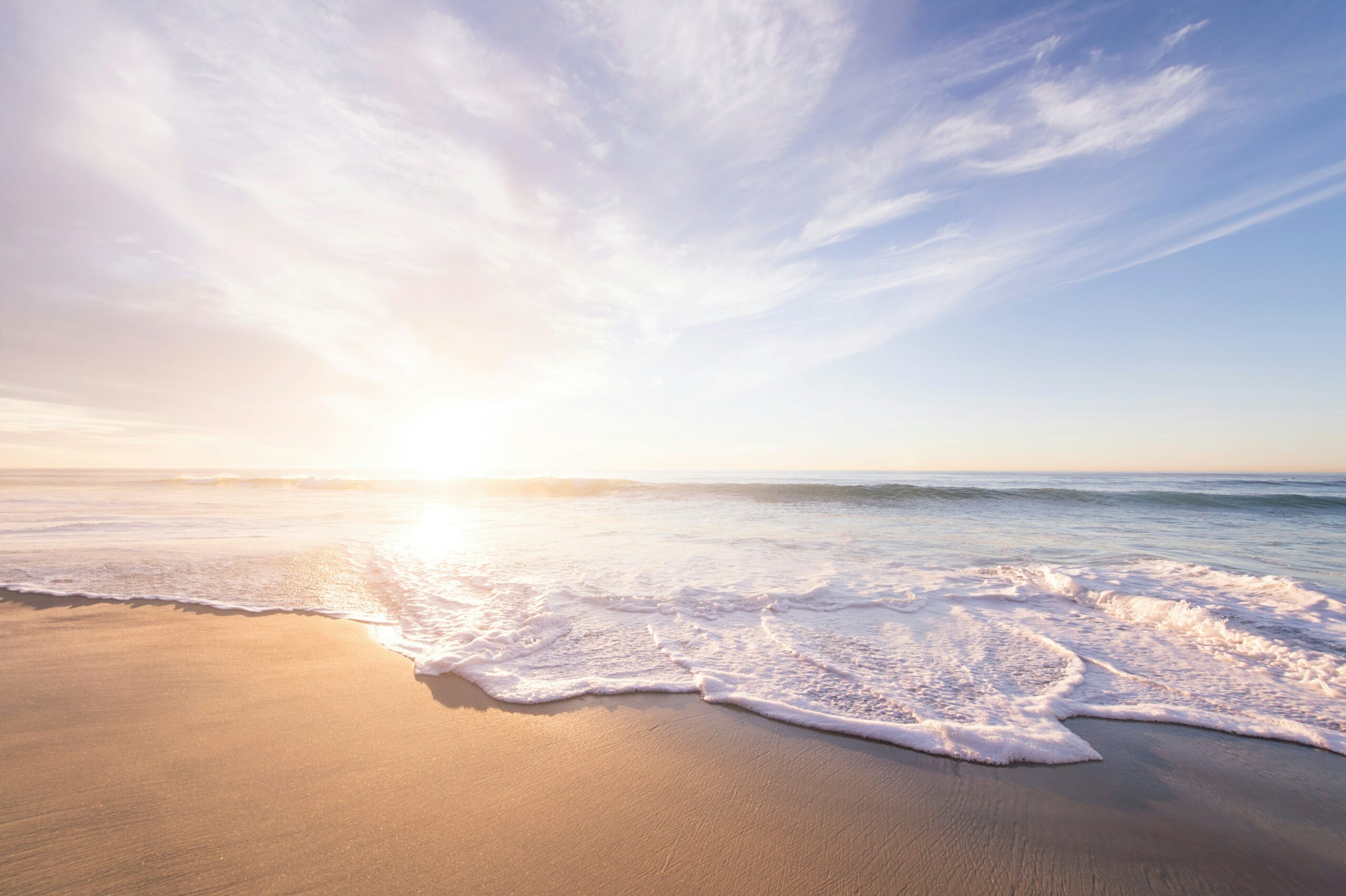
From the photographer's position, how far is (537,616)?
498 cm

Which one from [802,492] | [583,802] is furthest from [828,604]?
[802,492]

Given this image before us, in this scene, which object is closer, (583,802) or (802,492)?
(583,802)

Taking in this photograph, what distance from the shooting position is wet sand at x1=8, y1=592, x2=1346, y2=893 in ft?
6.55

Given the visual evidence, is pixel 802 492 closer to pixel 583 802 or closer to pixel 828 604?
pixel 828 604

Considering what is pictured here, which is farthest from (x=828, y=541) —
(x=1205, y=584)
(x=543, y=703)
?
(x=543, y=703)

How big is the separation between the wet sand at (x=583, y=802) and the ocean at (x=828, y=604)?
32cm

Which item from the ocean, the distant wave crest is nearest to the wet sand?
the ocean

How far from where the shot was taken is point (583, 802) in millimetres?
2434

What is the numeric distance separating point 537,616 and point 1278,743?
5448 mm

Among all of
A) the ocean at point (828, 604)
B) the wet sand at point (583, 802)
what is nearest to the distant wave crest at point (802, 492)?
the ocean at point (828, 604)

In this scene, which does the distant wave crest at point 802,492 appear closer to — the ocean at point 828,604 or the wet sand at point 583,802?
the ocean at point 828,604

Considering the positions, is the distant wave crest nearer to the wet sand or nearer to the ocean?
the ocean

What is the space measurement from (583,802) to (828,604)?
4000 millimetres

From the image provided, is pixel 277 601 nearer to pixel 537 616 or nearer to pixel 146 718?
pixel 146 718
